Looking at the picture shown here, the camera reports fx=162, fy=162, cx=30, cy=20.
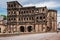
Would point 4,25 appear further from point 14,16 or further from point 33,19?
point 33,19

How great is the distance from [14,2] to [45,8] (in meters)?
10.4

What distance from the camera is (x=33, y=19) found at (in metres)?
52.5

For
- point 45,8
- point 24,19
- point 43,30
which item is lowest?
point 43,30

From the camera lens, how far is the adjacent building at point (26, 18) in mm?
51594

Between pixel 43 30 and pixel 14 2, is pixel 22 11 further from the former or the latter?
pixel 43 30

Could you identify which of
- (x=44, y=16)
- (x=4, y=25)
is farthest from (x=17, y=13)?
(x=44, y=16)

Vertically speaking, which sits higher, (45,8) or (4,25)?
(45,8)

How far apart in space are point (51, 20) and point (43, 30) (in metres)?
6.72

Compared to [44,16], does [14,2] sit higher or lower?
higher

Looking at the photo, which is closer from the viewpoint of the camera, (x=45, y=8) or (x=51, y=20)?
(x=45, y=8)

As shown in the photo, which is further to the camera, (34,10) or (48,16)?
(48,16)

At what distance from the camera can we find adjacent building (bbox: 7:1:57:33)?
5159 cm

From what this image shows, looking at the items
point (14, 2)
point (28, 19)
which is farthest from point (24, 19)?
point (14, 2)

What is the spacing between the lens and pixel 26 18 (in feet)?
175
